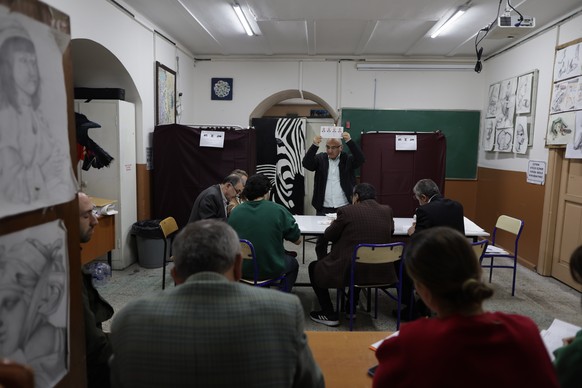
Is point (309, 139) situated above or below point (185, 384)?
above

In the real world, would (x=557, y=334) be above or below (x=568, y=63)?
below

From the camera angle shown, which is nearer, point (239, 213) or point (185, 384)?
point (185, 384)

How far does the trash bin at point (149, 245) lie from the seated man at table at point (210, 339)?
12.7 ft

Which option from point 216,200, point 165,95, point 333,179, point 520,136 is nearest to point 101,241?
point 216,200

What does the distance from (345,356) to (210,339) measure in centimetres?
70

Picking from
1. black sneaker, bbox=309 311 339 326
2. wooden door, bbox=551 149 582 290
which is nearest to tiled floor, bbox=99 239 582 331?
black sneaker, bbox=309 311 339 326

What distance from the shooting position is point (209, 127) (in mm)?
5316

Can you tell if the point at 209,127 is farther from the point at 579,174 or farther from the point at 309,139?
the point at 579,174

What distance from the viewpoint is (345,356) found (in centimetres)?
151

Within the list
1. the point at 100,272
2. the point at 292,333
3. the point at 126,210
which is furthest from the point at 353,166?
the point at 292,333

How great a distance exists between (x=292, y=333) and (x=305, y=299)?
9.90 feet

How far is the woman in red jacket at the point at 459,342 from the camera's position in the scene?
945 mm

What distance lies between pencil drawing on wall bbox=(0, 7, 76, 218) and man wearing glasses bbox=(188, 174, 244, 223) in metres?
2.47

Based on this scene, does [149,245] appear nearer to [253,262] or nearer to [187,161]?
[187,161]
